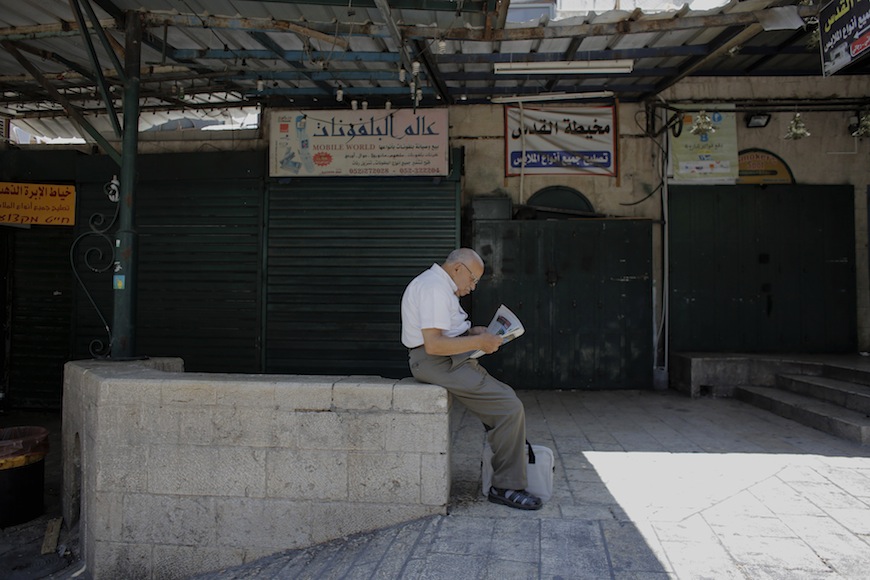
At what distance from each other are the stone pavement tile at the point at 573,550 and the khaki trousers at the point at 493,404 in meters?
0.41

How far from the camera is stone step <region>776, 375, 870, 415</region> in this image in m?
5.89

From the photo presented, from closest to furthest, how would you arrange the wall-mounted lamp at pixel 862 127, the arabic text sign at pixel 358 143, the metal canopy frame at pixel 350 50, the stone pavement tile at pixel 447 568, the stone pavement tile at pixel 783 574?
the stone pavement tile at pixel 783 574
the stone pavement tile at pixel 447 568
the metal canopy frame at pixel 350 50
the wall-mounted lamp at pixel 862 127
the arabic text sign at pixel 358 143

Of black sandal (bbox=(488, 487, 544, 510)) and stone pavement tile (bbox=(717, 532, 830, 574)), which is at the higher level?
black sandal (bbox=(488, 487, 544, 510))

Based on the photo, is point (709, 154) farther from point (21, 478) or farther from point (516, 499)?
point (21, 478)

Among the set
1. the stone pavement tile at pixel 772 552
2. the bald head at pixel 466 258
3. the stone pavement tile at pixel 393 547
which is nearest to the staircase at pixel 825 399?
the stone pavement tile at pixel 772 552

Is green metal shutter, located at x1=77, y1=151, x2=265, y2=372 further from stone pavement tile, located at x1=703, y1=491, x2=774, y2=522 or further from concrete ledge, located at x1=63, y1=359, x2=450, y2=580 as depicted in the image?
stone pavement tile, located at x1=703, y1=491, x2=774, y2=522

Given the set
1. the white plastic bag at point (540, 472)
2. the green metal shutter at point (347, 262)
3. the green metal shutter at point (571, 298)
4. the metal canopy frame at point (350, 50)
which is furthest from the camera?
the green metal shutter at point (571, 298)

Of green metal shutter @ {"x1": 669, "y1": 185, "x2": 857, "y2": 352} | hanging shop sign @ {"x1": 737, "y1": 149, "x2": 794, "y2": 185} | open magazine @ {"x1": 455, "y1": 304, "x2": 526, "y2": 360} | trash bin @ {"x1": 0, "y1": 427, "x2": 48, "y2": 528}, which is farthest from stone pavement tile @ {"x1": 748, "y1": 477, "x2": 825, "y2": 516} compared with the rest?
trash bin @ {"x1": 0, "y1": 427, "x2": 48, "y2": 528}

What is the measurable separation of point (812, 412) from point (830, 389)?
0.65 meters

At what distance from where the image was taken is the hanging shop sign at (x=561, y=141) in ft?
28.3

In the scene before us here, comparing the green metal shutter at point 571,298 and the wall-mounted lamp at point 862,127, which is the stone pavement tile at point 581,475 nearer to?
the green metal shutter at point 571,298

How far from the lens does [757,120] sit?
8.45 meters

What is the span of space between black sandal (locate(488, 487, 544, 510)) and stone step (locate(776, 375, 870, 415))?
13.9 ft

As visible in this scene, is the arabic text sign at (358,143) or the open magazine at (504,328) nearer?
the open magazine at (504,328)
